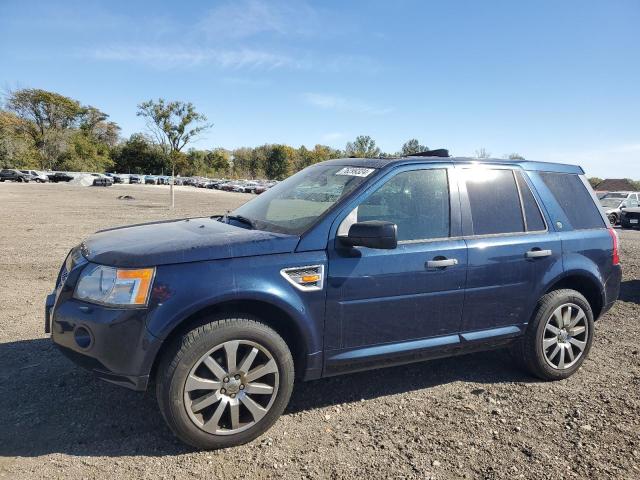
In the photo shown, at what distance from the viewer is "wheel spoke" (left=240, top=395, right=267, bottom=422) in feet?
9.61

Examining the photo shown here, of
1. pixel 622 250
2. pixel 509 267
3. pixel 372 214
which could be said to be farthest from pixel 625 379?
pixel 622 250

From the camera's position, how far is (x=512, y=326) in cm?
383

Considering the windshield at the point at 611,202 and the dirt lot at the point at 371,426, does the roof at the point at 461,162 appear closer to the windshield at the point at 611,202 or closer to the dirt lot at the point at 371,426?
the dirt lot at the point at 371,426

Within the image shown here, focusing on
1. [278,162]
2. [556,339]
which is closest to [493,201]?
[556,339]

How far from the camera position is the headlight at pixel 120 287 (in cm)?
271

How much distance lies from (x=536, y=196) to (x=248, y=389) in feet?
9.45

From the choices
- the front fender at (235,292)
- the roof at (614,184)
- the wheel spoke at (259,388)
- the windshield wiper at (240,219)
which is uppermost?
the roof at (614,184)

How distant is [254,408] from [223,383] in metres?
0.26

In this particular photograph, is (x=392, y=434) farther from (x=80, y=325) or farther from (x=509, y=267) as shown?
(x=80, y=325)

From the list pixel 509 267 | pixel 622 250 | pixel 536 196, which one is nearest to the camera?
pixel 509 267

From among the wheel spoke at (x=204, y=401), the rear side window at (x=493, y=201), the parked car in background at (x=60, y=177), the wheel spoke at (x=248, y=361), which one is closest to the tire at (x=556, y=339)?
the rear side window at (x=493, y=201)

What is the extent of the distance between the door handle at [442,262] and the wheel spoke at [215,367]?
1590 millimetres

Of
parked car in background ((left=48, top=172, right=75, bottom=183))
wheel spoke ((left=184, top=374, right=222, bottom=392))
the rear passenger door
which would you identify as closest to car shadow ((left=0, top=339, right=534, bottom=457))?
wheel spoke ((left=184, top=374, right=222, bottom=392))

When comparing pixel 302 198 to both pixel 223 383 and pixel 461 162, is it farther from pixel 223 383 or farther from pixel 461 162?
pixel 223 383
